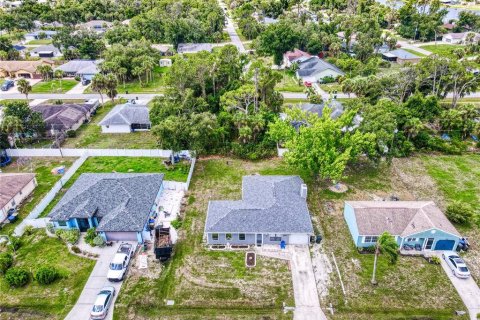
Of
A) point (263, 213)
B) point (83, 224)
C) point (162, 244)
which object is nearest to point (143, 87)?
point (83, 224)

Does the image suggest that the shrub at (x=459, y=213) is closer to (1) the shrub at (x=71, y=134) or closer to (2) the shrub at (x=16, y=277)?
(2) the shrub at (x=16, y=277)

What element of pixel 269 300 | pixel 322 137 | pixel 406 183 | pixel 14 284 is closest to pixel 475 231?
pixel 406 183

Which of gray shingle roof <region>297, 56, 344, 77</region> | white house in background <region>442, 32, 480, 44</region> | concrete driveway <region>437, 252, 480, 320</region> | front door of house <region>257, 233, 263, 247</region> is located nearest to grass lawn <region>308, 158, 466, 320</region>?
concrete driveway <region>437, 252, 480, 320</region>

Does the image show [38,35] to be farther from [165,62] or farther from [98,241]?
[98,241]

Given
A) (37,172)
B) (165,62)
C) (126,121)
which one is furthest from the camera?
(165,62)

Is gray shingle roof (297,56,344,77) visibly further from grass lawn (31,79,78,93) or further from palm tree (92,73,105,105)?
grass lawn (31,79,78,93)
